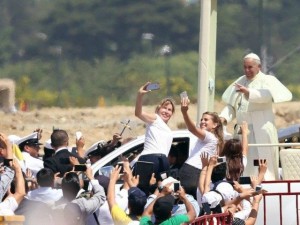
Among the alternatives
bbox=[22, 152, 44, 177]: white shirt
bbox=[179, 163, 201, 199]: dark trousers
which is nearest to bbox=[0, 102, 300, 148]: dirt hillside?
bbox=[22, 152, 44, 177]: white shirt

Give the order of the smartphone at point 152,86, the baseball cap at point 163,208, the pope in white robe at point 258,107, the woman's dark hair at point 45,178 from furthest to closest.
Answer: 1. the pope in white robe at point 258,107
2. the smartphone at point 152,86
3. the woman's dark hair at point 45,178
4. the baseball cap at point 163,208

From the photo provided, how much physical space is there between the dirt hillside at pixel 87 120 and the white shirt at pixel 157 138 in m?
15.2

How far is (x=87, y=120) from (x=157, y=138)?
59.3 feet

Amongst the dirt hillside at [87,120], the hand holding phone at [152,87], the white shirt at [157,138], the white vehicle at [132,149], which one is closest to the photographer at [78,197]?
the hand holding phone at [152,87]

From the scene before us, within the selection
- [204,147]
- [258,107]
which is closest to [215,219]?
[204,147]

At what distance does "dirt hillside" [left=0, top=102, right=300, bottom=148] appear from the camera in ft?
110

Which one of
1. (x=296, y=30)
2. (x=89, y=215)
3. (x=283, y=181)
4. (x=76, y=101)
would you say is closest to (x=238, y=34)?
(x=296, y=30)

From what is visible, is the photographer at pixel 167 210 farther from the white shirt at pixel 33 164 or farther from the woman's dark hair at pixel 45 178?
the white shirt at pixel 33 164

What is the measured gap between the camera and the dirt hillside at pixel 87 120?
110ft

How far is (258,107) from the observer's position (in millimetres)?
18422

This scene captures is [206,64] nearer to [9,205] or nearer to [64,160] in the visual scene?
[64,160]

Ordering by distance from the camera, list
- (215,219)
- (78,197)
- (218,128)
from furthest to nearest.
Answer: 1. (218,128)
2. (78,197)
3. (215,219)

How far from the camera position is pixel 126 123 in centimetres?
2019

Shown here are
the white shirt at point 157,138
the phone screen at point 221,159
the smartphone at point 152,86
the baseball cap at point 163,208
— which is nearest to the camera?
the baseball cap at point 163,208
